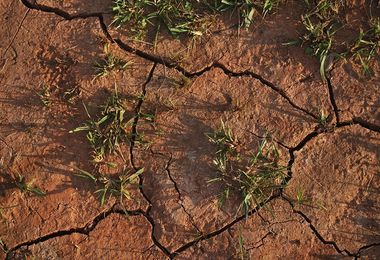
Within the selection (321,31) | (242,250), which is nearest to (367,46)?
(321,31)

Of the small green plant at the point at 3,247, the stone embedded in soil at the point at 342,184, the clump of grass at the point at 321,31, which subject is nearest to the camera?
the stone embedded in soil at the point at 342,184

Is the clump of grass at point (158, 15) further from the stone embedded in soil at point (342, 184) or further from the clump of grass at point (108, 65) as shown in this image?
the stone embedded in soil at point (342, 184)

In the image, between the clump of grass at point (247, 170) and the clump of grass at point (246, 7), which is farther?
the clump of grass at point (246, 7)

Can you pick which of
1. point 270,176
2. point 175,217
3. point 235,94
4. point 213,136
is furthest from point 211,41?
point 175,217

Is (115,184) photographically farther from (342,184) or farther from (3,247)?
(342,184)

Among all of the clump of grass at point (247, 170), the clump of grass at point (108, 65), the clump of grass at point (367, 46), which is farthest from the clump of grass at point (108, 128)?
the clump of grass at point (367, 46)

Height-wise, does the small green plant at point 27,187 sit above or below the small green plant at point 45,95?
below
